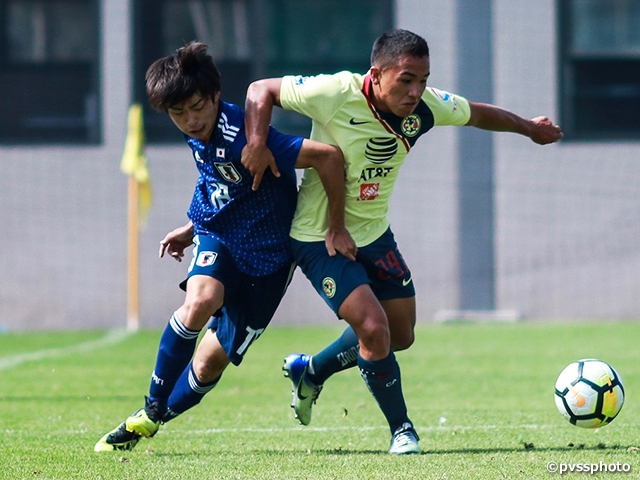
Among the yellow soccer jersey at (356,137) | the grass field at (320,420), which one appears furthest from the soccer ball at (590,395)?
the yellow soccer jersey at (356,137)

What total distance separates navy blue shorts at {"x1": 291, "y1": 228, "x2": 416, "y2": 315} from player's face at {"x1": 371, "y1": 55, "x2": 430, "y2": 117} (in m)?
0.66

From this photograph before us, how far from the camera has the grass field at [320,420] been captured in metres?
4.46

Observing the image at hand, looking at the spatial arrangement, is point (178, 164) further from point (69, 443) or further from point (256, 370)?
point (69, 443)

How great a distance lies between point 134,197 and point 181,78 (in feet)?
32.8

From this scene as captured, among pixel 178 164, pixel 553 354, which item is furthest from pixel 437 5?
pixel 553 354

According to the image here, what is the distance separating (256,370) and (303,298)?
229 inches

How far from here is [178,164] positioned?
49.6 feet

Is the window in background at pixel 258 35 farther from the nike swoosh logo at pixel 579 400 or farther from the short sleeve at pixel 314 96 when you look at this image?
the nike swoosh logo at pixel 579 400

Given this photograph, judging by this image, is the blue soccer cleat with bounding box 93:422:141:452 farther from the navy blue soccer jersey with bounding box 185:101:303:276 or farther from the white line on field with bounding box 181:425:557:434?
the navy blue soccer jersey with bounding box 185:101:303:276

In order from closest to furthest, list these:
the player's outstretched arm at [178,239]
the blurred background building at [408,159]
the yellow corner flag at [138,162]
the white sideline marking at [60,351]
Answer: the player's outstretched arm at [178,239] < the white sideline marking at [60,351] < the yellow corner flag at [138,162] < the blurred background building at [408,159]

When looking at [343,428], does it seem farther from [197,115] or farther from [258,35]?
[258,35]

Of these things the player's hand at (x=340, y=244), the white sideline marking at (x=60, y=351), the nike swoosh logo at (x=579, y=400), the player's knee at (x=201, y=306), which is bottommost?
the white sideline marking at (x=60, y=351)
